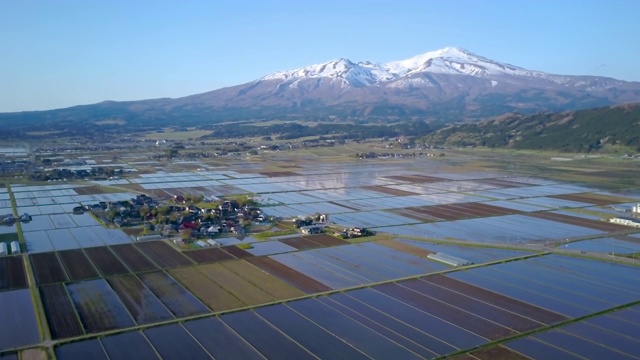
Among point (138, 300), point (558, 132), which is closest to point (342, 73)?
point (558, 132)

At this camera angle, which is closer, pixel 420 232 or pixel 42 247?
pixel 42 247

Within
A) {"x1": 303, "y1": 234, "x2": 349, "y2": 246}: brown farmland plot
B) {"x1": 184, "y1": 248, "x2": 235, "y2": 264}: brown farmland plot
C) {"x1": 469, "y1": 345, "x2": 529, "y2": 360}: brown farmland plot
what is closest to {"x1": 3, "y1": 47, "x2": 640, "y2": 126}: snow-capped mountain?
{"x1": 303, "y1": 234, "x2": 349, "y2": 246}: brown farmland plot

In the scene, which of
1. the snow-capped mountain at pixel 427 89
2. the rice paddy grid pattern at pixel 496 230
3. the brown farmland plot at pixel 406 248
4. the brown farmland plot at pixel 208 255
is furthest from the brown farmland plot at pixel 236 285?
the snow-capped mountain at pixel 427 89

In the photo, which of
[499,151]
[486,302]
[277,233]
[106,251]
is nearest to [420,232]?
[277,233]

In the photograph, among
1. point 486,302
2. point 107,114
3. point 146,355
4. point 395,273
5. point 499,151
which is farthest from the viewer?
point 107,114

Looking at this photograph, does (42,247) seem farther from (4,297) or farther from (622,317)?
(622,317)

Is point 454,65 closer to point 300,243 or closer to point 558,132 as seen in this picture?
point 558,132

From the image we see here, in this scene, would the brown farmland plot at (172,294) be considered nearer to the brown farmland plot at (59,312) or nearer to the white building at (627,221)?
the brown farmland plot at (59,312)
